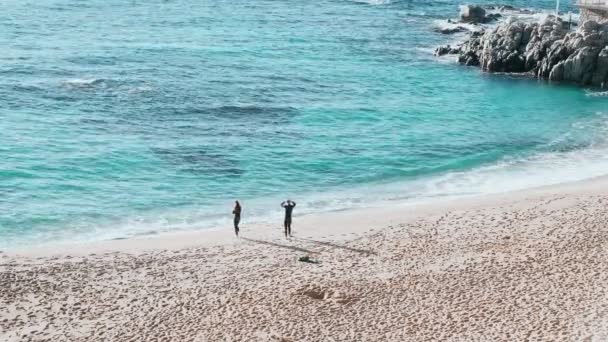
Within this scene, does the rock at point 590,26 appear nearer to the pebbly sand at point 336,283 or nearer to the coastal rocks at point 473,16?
the coastal rocks at point 473,16

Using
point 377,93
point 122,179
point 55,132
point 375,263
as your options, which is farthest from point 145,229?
point 377,93

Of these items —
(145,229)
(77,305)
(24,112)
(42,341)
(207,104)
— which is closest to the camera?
(42,341)

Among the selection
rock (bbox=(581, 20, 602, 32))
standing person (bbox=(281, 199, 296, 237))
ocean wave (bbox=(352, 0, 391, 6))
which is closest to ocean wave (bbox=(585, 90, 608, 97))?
rock (bbox=(581, 20, 602, 32))

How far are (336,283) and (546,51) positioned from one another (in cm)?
4605

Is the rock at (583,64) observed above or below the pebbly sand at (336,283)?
above

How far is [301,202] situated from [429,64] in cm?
3704

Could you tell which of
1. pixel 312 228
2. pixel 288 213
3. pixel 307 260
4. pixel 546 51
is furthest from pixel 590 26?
pixel 307 260

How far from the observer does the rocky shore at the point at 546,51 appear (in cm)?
6681

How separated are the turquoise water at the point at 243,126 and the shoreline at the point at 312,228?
1193 millimetres

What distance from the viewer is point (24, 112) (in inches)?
2114

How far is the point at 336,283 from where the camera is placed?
1180 inches

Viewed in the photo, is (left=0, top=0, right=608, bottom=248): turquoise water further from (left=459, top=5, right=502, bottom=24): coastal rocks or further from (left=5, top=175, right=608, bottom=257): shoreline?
(left=459, top=5, right=502, bottom=24): coastal rocks

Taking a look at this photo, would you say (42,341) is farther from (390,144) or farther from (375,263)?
(390,144)

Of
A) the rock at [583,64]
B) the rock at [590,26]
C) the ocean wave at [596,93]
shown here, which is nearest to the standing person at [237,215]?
the ocean wave at [596,93]
